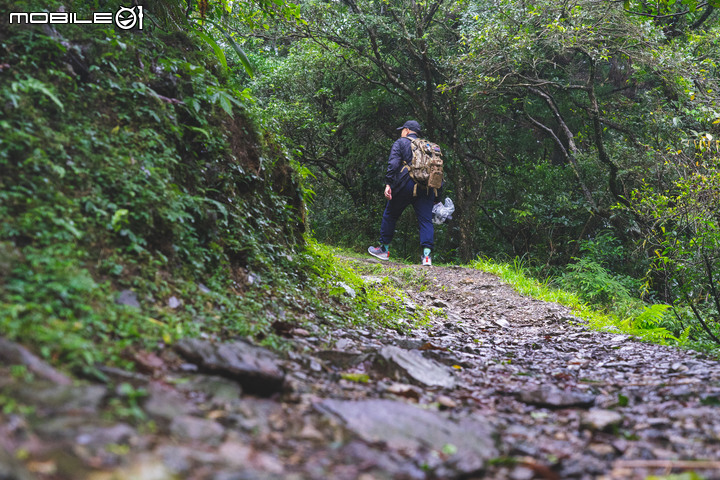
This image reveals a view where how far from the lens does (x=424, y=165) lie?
936 centimetres

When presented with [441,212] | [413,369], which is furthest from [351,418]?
[441,212]

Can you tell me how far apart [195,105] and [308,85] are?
10682 mm

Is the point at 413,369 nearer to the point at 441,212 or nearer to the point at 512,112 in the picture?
the point at 441,212

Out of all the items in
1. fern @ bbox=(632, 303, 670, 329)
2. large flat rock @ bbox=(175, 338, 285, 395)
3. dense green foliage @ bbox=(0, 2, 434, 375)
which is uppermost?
dense green foliage @ bbox=(0, 2, 434, 375)

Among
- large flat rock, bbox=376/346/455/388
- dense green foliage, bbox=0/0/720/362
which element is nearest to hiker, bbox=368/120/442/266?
dense green foliage, bbox=0/0/720/362

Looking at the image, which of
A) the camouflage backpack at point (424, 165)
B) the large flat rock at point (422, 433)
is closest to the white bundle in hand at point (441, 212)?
the camouflage backpack at point (424, 165)

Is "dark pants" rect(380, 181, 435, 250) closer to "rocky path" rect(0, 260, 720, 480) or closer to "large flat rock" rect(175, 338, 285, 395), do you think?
"rocky path" rect(0, 260, 720, 480)

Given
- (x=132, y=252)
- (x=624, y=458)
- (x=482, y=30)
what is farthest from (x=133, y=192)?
(x=482, y=30)

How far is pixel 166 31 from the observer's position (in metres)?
4.25

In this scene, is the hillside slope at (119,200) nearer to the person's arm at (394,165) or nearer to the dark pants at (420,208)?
the person's arm at (394,165)

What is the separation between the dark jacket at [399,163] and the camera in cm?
943

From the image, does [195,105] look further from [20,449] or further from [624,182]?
[624,182]

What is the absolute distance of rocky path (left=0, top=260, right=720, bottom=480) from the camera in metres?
1.41

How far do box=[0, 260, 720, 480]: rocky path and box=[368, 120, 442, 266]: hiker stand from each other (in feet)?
20.2
